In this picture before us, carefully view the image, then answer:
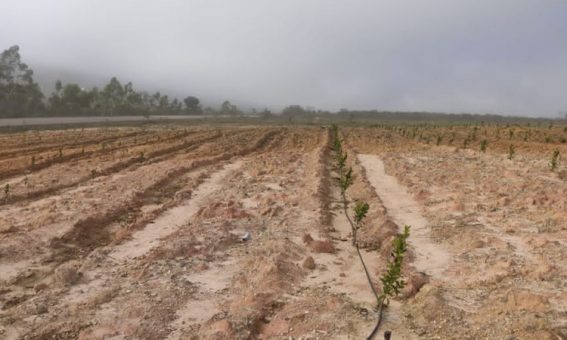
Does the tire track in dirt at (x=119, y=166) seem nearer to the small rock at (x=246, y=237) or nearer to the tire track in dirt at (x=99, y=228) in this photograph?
the tire track in dirt at (x=99, y=228)

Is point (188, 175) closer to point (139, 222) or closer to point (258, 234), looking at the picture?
point (139, 222)

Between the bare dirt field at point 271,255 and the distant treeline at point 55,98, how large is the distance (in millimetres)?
59119

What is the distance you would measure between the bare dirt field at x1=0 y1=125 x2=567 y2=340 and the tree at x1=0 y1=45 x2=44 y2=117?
58026mm

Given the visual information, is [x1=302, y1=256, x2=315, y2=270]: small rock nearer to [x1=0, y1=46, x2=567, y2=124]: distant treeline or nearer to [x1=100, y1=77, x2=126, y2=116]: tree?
[x1=0, y1=46, x2=567, y2=124]: distant treeline

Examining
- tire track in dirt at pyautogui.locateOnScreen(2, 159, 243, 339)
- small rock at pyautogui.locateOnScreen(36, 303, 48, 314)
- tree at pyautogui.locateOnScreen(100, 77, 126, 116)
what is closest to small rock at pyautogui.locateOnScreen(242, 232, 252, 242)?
tire track in dirt at pyautogui.locateOnScreen(2, 159, 243, 339)

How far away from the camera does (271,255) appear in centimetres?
890

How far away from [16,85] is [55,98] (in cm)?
820

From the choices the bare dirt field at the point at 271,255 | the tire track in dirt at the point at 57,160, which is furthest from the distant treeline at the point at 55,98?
the bare dirt field at the point at 271,255

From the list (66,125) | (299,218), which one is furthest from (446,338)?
(66,125)

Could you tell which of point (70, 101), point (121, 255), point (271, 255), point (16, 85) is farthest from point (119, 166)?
point (70, 101)

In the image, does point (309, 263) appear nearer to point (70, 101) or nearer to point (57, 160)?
point (57, 160)

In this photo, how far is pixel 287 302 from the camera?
23.8 ft

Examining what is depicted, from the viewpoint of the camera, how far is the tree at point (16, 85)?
69500 mm

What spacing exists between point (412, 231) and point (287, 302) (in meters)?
4.88
